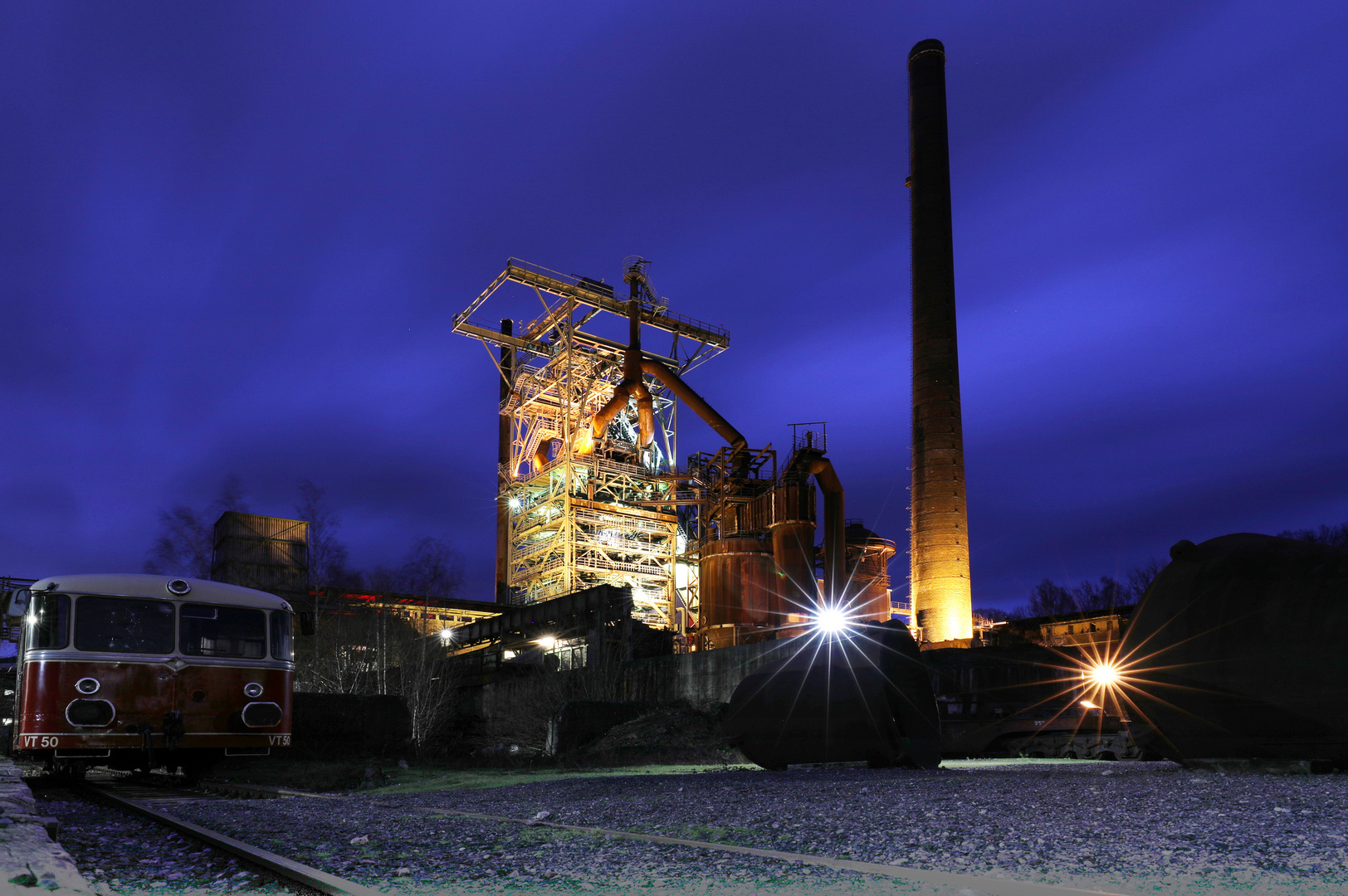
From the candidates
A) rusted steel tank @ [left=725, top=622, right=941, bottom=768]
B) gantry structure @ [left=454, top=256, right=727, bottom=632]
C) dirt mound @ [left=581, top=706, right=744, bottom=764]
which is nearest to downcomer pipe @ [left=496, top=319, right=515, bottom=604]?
gantry structure @ [left=454, top=256, right=727, bottom=632]

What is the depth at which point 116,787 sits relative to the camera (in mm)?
11555

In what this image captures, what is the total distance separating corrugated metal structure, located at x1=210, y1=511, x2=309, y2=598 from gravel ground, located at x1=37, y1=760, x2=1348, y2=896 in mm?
47371

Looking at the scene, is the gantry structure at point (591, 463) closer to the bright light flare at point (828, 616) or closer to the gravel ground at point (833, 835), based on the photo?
the bright light flare at point (828, 616)

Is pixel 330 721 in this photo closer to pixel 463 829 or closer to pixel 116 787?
pixel 116 787

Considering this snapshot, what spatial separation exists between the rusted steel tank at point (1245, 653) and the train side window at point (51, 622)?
12.9 m

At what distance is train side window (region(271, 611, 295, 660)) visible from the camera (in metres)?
12.3

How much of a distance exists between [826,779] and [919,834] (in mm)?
4800

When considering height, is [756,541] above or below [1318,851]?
above

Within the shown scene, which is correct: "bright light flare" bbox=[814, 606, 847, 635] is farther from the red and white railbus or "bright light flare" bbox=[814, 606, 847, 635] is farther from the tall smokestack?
the red and white railbus

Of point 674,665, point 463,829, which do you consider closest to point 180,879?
point 463,829

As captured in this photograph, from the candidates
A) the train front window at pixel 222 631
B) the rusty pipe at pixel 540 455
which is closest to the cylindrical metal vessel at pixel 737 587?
the rusty pipe at pixel 540 455

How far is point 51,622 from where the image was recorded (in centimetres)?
1087

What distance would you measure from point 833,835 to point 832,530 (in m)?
38.7

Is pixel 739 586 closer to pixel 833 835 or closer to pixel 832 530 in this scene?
pixel 832 530
